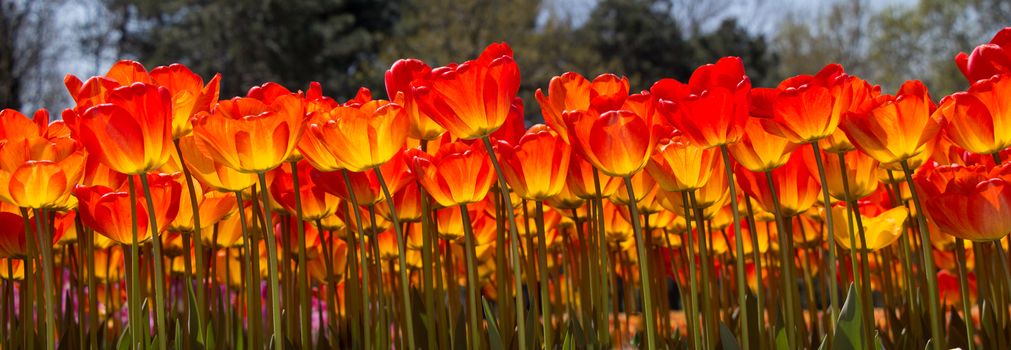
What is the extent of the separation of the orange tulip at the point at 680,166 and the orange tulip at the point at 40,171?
2.52ft

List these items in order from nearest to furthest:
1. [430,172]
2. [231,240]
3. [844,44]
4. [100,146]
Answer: [100,146]
[430,172]
[231,240]
[844,44]

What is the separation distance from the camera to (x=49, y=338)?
3.84 ft

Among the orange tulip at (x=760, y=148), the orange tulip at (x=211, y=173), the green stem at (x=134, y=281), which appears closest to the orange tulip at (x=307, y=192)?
the orange tulip at (x=211, y=173)

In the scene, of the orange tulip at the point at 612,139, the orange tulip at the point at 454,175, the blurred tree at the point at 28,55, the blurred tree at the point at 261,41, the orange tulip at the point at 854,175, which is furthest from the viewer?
the blurred tree at the point at 261,41

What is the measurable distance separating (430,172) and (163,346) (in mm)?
390

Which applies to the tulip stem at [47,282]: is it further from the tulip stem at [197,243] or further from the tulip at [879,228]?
the tulip at [879,228]

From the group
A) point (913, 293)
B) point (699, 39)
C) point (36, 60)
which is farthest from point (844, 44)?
point (913, 293)

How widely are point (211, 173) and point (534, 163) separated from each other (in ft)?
1.44

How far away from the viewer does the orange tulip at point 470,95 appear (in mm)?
1152

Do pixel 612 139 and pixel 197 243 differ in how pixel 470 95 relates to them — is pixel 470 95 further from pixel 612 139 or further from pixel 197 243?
pixel 197 243

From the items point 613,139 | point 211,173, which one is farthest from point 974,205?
point 211,173

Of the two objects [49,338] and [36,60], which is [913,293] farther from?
[36,60]

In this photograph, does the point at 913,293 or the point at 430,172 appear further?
the point at 913,293

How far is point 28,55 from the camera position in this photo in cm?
1883
